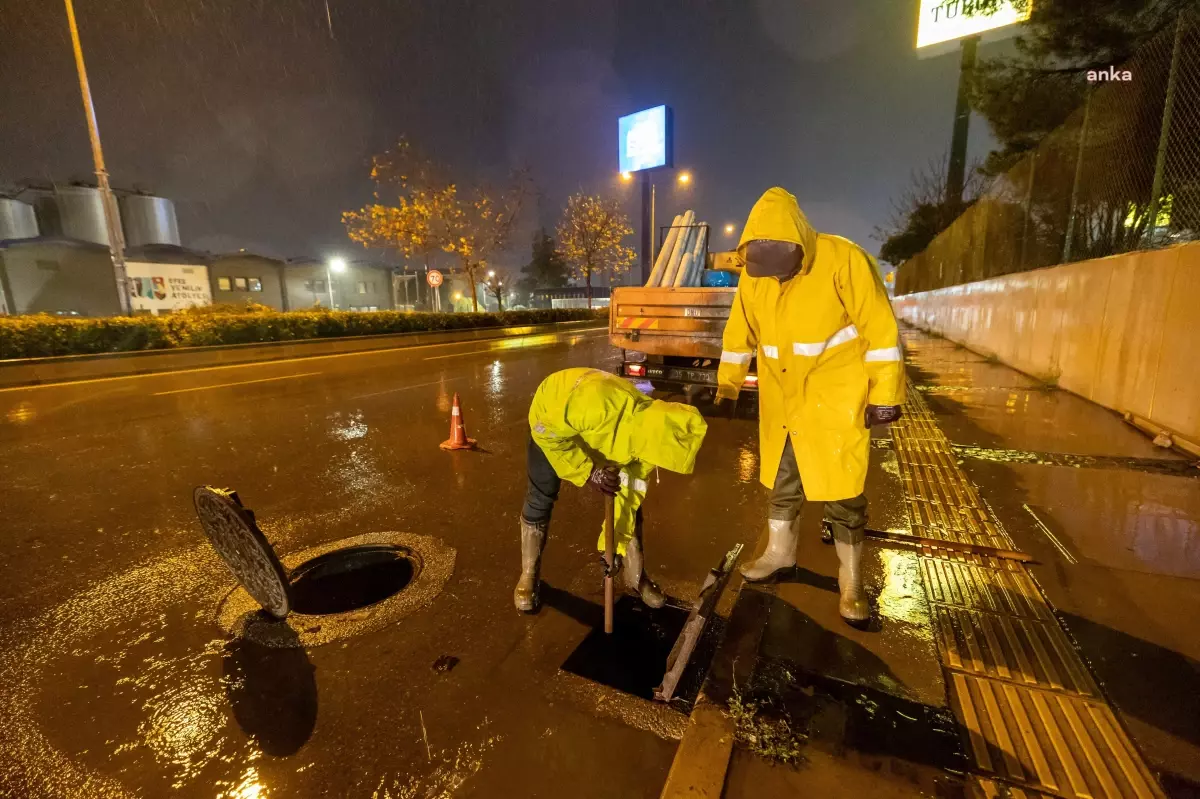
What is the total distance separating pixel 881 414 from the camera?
97.2 inches

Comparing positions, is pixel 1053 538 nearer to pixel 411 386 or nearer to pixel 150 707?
pixel 150 707

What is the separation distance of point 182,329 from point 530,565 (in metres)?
15.4

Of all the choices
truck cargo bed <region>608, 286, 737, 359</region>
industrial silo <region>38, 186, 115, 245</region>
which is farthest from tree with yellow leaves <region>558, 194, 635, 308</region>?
industrial silo <region>38, 186, 115, 245</region>

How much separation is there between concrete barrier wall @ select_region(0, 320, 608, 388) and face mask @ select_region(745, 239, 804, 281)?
14748 millimetres

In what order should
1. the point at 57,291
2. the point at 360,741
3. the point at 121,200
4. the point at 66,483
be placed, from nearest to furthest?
the point at 360,741, the point at 66,483, the point at 57,291, the point at 121,200

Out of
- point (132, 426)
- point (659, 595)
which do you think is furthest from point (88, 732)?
point (132, 426)

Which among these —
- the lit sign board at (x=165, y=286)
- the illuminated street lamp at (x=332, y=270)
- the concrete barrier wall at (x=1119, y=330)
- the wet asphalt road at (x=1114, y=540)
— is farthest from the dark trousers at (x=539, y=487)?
the illuminated street lamp at (x=332, y=270)

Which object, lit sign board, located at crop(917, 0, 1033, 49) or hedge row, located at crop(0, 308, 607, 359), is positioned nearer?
hedge row, located at crop(0, 308, 607, 359)

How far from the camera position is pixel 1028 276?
9227 mm

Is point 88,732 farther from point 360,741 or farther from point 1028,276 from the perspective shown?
point 1028,276

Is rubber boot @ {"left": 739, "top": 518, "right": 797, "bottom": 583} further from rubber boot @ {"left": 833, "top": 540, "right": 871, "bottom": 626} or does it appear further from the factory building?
the factory building

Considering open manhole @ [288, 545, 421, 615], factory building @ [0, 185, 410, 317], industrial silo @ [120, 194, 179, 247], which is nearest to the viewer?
open manhole @ [288, 545, 421, 615]

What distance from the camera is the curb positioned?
1729 millimetres

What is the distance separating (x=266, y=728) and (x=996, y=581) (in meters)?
3.67
